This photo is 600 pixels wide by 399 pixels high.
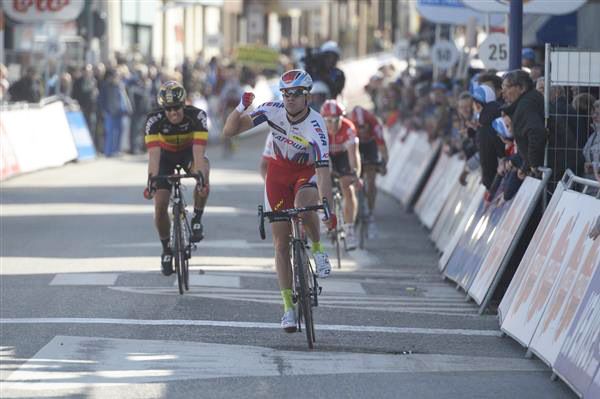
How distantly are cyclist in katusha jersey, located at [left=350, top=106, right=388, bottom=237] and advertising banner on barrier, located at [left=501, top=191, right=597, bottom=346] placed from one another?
7659 mm

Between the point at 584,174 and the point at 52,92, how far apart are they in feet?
77.3

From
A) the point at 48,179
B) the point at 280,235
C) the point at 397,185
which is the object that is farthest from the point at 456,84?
the point at 280,235

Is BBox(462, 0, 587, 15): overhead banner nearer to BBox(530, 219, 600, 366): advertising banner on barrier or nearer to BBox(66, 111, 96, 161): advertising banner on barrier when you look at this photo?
BBox(530, 219, 600, 366): advertising banner on barrier

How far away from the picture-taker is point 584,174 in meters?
12.9

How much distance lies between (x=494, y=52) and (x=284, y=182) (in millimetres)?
8870

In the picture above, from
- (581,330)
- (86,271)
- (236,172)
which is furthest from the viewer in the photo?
(236,172)

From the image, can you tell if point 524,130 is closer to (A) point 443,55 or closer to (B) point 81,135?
(A) point 443,55

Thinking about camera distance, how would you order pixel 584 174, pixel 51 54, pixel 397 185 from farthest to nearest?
1. pixel 51 54
2. pixel 397 185
3. pixel 584 174

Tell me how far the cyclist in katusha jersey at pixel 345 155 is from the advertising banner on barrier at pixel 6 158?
1022 cm

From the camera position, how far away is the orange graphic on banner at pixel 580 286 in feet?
31.1

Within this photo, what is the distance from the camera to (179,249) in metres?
13.5

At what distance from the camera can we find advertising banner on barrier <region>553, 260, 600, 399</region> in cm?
874

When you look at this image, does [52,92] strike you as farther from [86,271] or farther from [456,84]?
[86,271]

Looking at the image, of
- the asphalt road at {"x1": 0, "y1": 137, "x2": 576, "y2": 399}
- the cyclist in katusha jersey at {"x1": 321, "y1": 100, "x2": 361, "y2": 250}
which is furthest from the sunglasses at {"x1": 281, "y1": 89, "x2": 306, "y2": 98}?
the cyclist in katusha jersey at {"x1": 321, "y1": 100, "x2": 361, "y2": 250}
